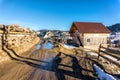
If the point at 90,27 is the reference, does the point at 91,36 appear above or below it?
below

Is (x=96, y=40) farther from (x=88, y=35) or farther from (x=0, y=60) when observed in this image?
(x=0, y=60)

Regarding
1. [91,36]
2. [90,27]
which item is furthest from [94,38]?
[90,27]

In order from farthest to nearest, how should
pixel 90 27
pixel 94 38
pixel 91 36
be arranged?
pixel 90 27, pixel 94 38, pixel 91 36

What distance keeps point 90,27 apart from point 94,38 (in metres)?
3.25

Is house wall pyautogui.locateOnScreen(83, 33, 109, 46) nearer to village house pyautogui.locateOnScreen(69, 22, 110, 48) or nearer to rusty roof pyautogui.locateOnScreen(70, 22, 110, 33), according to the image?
village house pyautogui.locateOnScreen(69, 22, 110, 48)

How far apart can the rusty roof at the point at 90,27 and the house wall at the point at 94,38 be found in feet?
2.60

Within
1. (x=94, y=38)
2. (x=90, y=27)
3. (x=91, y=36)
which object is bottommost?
(x=94, y=38)

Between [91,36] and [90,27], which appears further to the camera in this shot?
[90,27]

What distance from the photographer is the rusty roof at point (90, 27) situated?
108ft

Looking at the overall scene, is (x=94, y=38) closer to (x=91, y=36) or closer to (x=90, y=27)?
(x=91, y=36)

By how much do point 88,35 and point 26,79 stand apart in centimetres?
2609

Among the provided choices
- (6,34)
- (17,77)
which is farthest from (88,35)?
(17,77)

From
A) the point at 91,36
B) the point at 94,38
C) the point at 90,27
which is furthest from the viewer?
the point at 90,27

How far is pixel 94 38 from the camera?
32875 mm
